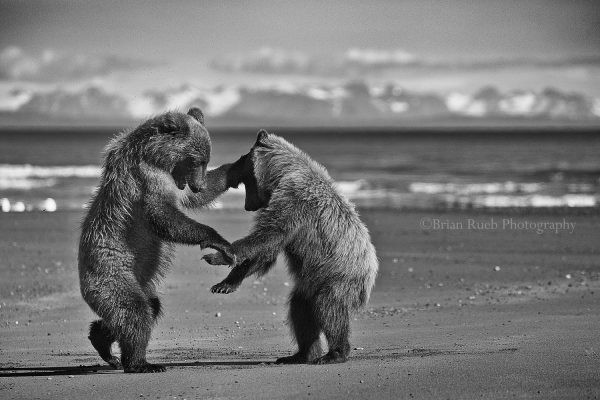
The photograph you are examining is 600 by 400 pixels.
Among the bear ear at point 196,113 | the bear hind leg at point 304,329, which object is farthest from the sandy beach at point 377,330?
the bear ear at point 196,113

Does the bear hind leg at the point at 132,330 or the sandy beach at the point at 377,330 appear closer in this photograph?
the sandy beach at the point at 377,330

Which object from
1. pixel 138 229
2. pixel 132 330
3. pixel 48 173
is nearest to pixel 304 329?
pixel 132 330

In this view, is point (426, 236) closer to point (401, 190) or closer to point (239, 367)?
point (239, 367)

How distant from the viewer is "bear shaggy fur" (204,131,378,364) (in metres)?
7.70

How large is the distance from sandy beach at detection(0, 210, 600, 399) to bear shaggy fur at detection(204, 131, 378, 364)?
1.29 ft

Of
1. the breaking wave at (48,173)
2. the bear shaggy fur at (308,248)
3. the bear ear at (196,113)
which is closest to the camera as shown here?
the bear shaggy fur at (308,248)

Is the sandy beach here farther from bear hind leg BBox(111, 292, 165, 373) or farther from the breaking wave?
the breaking wave

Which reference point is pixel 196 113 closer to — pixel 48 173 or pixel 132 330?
pixel 132 330

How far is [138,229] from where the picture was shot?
25.6ft

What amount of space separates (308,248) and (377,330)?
189cm

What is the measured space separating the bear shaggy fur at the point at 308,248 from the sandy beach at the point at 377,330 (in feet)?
1.29

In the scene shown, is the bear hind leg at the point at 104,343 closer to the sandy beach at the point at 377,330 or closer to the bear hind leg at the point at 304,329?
the sandy beach at the point at 377,330

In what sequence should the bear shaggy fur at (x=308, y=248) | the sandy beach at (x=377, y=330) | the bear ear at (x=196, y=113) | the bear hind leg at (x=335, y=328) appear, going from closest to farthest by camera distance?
the sandy beach at (x=377, y=330) < the bear shaggy fur at (x=308, y=248) < the bear hind leg at (x=335, y=328) < the bear ear at (x=196, y=113)

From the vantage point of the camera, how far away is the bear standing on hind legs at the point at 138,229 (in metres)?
7.56
